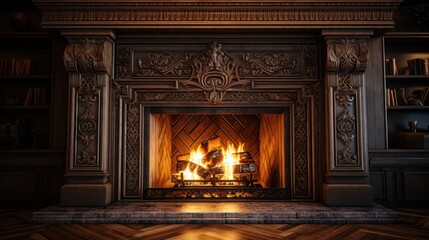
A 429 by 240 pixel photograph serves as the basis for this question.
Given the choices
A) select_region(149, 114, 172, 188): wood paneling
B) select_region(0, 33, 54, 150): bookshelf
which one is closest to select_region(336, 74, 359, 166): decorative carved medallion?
select_region(149, 114, 172, 188): wood paneling

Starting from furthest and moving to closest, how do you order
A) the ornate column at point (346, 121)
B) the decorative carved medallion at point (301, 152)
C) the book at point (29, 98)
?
1. the book at point (29, 98)
2. the decorative carved medallion at point (301, 152)
3. the ornate column at point (346, 121)

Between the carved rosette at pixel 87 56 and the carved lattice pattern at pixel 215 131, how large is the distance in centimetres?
94

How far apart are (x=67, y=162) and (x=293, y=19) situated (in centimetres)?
201

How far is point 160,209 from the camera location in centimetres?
216

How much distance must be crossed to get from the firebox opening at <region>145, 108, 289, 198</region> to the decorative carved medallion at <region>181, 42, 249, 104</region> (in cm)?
15

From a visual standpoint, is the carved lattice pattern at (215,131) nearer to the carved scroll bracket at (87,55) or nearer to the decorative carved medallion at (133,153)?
the decorative carved medallion at (133,153)

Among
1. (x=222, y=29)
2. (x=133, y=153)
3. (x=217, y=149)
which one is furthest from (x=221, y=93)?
(x=133, y=153)

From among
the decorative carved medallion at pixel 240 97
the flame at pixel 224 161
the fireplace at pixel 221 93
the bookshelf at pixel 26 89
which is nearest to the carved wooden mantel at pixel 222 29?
the fireplace at pixel 221 93

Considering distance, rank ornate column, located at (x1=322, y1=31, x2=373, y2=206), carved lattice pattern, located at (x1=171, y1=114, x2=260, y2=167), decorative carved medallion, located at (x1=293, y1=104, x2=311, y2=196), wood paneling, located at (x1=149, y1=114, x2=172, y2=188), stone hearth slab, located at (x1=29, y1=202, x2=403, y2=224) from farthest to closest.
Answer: carved lattice pattern, located at (x1=171, y1=114, x2=260, y2=167) → wood paneling, located at (x1=149, y1=114, x2=172, y2=188) → decorative carved medallion, located at (x1=293, y1=104, x2=311, y2=196) → ornate column, located at (x1=322, y1=31, x2=373, y2=206) → stone hearth slab, located at (x1=29, y1=202, x2=403, y2=224)

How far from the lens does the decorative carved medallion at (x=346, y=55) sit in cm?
229

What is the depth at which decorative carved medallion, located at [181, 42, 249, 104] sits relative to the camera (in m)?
2.44

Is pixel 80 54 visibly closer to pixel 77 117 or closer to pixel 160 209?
pixel 77 117

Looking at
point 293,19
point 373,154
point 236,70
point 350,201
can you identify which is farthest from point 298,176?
point 293,19

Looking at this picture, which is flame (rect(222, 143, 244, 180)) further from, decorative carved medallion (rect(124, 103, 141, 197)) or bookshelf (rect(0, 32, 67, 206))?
bookshelf (rect(0, 32, 67, 206))
